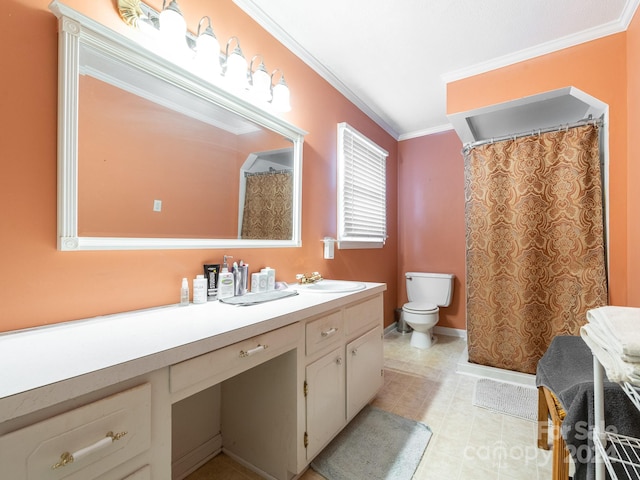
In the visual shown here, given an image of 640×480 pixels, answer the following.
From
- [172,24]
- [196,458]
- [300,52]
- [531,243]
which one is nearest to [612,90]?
[531,243]

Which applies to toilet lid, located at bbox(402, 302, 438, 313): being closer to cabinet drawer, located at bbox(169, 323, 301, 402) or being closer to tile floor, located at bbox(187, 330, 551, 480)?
tile floor, located at bbox(187, 330, 551, 480)

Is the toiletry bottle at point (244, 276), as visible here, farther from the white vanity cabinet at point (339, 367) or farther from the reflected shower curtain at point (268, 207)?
the white vanity cabinet at point (339, 367)

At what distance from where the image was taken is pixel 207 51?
4.36ft

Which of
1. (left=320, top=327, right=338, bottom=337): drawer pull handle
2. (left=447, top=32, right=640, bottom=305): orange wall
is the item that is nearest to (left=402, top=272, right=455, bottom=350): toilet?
(left=447, top=32, right=640, bottom=305): orange wall

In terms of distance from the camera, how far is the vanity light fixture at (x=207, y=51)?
4.32 feet

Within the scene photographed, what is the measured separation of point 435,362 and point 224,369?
2299 mm

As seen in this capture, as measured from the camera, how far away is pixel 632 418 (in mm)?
837

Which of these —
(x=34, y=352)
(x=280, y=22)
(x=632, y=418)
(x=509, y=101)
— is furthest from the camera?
(x=509, y=101)

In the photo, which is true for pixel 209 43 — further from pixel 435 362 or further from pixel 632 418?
pixel 435 362

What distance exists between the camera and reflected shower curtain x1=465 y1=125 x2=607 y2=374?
6.73 ft

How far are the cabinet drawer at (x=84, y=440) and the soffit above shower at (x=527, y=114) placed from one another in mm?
2780

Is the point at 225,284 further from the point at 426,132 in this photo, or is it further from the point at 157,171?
the point at 426,132

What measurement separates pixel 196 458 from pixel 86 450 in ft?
3.42

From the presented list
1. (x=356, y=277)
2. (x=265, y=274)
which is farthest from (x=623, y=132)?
(x=265, y=274)
